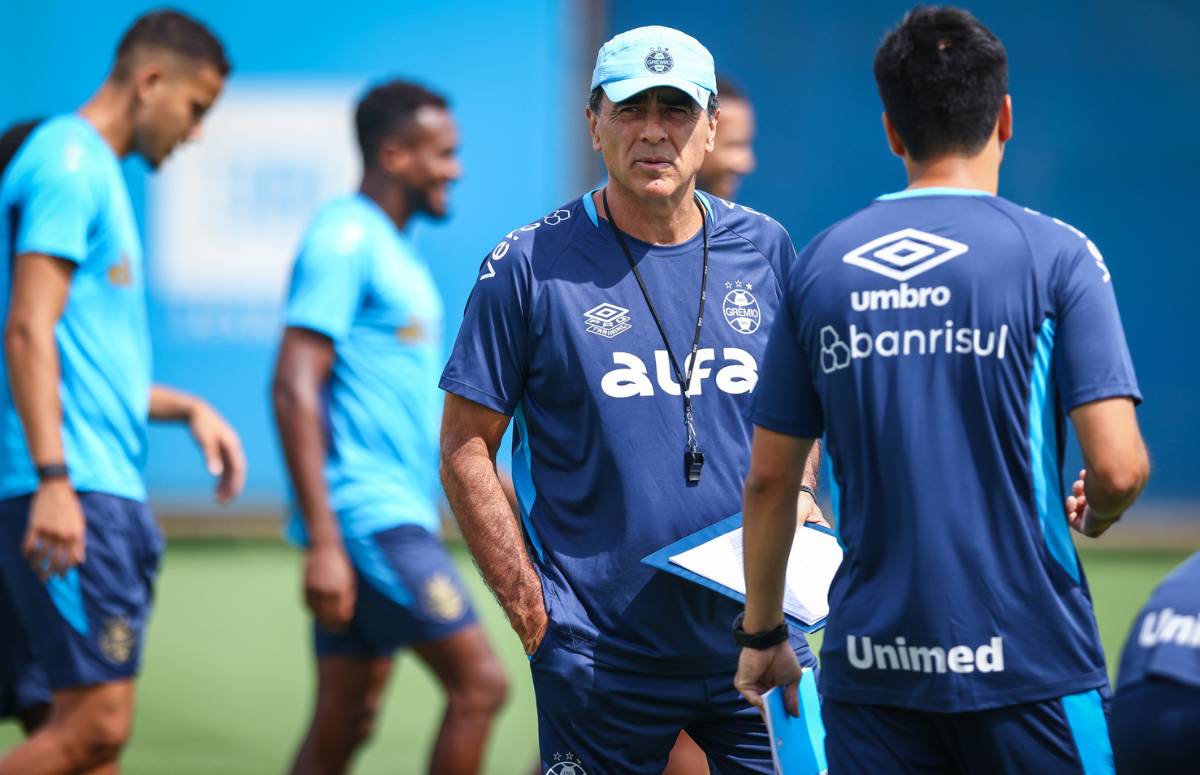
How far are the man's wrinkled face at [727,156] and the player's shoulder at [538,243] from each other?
230 cm

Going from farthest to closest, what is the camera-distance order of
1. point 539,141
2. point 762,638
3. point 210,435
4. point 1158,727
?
point 539,141 < point 210,435 < point 762,638 < point 1158,727

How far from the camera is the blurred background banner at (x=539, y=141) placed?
1156cm

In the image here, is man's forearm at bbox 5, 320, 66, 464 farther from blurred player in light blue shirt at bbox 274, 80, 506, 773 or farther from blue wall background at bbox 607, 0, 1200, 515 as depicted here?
blue wall background at bbox 607, 0, 1200, 515

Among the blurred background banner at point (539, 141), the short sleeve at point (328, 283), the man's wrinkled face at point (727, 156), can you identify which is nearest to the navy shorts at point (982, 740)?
the short sleeve at point (328, 283)

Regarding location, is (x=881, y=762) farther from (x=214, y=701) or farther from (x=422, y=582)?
(x=214, y=701)

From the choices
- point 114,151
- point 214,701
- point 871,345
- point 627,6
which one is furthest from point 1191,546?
point 871,345

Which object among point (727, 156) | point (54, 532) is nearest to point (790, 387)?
point (54, 532)

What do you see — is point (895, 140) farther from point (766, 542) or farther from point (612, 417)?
point (612, 417)

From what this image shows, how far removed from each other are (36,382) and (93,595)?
63cm

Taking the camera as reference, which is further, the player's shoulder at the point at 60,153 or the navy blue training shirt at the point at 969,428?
the player's shoulder at the point at 60,153

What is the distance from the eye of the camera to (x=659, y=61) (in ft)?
12.5

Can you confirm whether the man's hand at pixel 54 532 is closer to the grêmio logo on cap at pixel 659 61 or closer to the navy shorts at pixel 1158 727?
the grêmio logo on cap at pixel 659 61

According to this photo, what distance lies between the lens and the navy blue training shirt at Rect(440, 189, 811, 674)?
12.3 ft

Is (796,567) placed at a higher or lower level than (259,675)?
higher
